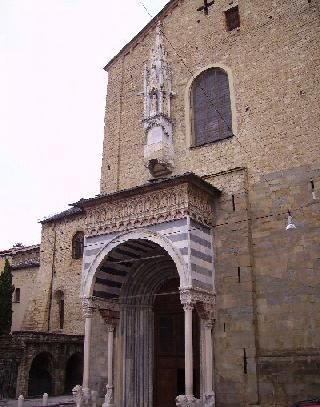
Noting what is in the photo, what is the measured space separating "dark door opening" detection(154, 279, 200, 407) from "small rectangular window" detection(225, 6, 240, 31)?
9.27 m

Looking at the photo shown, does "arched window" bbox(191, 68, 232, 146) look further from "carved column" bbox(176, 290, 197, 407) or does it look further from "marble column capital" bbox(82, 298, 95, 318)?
"marble column capital" bbox(82, 298, 95, 318)

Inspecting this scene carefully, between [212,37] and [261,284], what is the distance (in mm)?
9178

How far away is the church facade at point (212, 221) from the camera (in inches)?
496

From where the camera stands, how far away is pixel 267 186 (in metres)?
13.9

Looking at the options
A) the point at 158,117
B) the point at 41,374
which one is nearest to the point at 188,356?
the point at 158,117

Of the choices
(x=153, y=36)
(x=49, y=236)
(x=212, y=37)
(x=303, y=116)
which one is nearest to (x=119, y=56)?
A: (x=153, y=36)

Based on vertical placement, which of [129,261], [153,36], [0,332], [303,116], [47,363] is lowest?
[47,363]

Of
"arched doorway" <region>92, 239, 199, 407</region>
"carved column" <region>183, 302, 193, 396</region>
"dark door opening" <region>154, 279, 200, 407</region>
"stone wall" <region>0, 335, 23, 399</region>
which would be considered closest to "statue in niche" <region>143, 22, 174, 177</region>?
"arched doorway" <region>92, 239, 199, 407</region>

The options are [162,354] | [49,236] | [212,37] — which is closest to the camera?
[162,354]

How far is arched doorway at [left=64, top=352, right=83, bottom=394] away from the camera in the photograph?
25016 millimetres

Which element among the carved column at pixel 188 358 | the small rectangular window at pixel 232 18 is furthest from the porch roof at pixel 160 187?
the small rectangular window at pixel 232 18

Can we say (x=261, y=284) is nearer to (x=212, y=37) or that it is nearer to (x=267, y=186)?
(x=267, y=186)

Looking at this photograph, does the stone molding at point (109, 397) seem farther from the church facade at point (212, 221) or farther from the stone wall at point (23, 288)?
the stone wall at point (23, 288)

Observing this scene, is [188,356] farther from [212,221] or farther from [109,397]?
[212,221]
